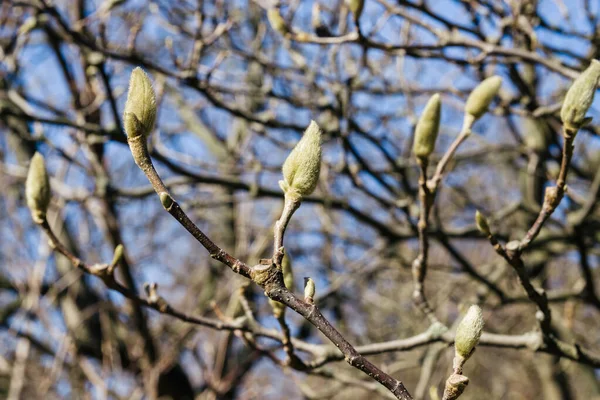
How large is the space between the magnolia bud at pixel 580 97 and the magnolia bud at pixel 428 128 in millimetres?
215

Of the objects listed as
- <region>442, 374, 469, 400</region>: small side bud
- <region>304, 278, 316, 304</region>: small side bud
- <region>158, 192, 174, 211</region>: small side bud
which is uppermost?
<region>158, 192, 174, 211</region>: small side bud

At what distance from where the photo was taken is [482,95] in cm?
121

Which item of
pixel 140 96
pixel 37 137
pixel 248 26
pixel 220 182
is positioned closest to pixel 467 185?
pixel 248 26

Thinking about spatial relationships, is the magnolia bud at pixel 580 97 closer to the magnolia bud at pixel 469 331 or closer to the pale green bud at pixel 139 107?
the magnolia bud at pixel 469 331

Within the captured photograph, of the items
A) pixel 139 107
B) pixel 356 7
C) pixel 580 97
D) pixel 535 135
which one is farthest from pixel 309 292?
pixel 535 135

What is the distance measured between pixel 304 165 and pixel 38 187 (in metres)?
0.64

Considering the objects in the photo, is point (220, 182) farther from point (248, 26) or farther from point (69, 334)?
point (248, 26)

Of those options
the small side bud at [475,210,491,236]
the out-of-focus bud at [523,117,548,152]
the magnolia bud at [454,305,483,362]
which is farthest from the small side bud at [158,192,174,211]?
the out-of-focus bud at [523,117,548,152]

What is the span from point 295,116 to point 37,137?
2.72m

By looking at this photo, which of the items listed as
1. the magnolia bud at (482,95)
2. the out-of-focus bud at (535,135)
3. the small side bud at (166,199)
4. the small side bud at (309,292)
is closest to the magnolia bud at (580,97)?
the magnolia bud at (482,95)

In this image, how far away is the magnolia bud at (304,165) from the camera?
34.5 inches

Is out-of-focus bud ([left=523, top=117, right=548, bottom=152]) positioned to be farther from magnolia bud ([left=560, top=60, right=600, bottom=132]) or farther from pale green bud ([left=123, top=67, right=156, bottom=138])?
pale green bud ([left=123, top=67, right=156, bottom=138])

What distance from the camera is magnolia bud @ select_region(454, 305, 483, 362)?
89 centimetres

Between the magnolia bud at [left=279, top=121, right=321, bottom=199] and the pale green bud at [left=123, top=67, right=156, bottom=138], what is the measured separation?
0.21 metres
